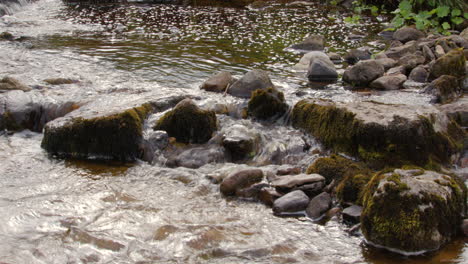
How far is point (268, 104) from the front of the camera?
6.80m

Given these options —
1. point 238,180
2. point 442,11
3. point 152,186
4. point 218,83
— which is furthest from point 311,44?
point 152,186

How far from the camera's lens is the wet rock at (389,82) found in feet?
25.6

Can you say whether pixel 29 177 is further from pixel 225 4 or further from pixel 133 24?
pixel 225 4

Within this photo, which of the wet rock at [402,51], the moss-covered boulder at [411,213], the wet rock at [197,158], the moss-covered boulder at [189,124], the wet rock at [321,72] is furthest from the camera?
the wet rock at [402,51]

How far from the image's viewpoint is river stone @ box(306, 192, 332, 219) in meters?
4.53

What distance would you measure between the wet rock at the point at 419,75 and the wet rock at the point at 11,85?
640cm

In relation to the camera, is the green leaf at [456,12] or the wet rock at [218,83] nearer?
the wet rock at [218,83]

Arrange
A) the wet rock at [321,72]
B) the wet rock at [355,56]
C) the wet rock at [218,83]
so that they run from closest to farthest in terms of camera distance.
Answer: the wet rock at [218,83], the wet rock at [321,72], the wet rock at [355,56]

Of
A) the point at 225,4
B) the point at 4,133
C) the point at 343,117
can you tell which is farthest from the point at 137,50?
the point at 225,4

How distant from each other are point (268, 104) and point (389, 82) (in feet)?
7.70

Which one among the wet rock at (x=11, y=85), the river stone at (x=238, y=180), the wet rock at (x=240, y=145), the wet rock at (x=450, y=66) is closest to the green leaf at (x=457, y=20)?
the wet rock at (x=450, y=66)

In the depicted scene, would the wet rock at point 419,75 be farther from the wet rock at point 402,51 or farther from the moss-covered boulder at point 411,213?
the moss-covered boulder at point 411,213

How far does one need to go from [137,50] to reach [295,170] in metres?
6.14

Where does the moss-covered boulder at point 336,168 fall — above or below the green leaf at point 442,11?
below
